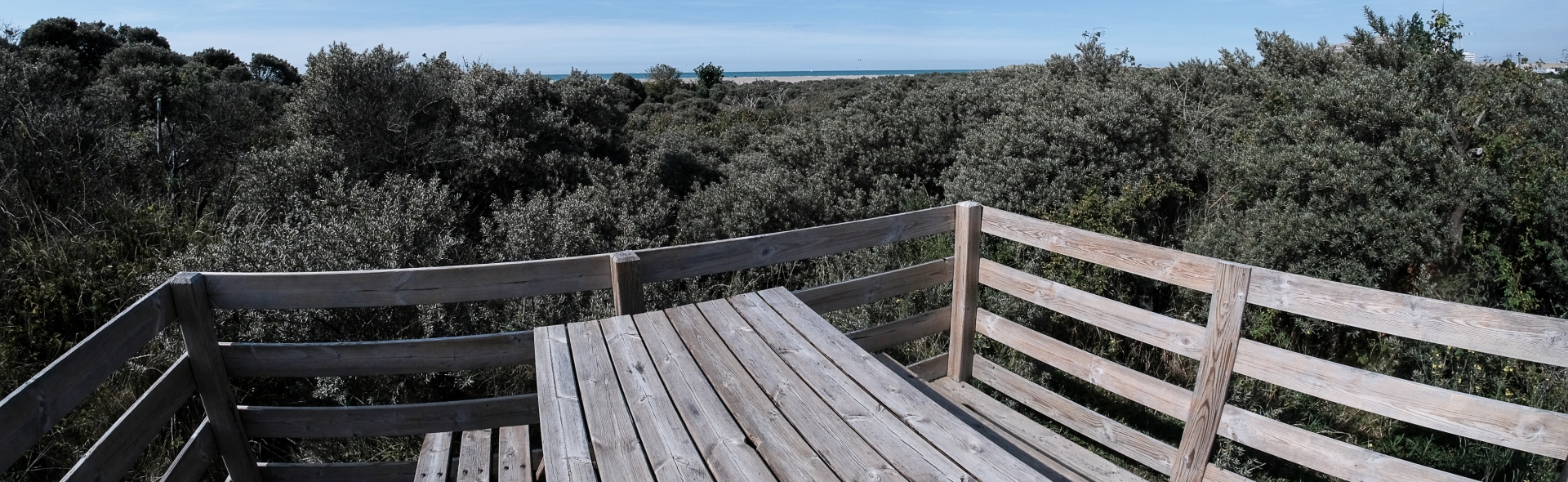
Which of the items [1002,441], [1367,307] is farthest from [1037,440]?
[1367,307]

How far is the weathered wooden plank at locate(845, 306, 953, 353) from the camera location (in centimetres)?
438

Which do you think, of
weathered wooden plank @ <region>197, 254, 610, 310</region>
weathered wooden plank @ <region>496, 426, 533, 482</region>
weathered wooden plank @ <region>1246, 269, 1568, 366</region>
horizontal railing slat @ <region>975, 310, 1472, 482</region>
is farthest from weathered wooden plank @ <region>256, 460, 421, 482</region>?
weathered wooden plank @ <region>1246, 269, 1568, 366</region>

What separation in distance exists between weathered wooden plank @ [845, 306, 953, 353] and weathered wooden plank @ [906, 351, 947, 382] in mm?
158

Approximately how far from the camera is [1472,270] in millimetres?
6051

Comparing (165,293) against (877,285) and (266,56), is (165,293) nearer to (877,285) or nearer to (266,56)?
(877,285)

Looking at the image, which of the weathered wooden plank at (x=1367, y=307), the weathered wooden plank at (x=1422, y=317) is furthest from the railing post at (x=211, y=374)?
the weathered wooden plank at (x=1422, y=317)

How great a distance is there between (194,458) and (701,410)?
2.26 m

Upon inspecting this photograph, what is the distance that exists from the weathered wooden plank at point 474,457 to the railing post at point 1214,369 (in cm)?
304

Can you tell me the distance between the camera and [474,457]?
332 centimetres

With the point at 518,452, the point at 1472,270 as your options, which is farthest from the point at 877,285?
the point at 1472,270

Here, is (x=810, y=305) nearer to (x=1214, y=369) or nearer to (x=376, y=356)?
(x=1214, y=369)

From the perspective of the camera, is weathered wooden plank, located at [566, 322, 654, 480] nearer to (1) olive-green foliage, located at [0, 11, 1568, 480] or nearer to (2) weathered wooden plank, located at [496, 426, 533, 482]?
(2) weathered wooden plank, located at [496, 426, 533, 482]

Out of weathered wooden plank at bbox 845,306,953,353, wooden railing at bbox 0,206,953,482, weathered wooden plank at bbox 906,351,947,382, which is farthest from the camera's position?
weathered wooden plank at bbox 906,351,947,382

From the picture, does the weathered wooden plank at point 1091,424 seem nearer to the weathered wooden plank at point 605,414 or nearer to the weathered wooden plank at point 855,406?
the weathered wooden plank at point 855,406
